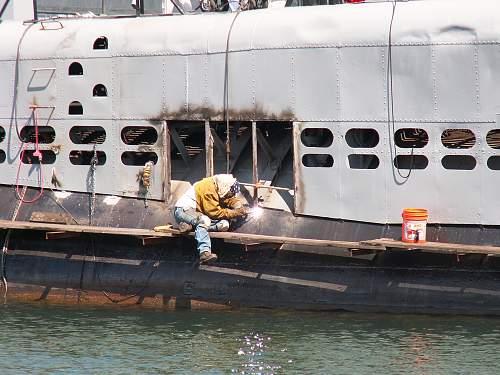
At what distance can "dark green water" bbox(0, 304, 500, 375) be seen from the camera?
1418cm

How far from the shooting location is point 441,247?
50.1 feet

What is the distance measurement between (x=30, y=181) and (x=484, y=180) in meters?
7.66

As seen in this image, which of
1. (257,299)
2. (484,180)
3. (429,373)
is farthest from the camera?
(257,299)

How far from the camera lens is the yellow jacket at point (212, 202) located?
16812 millimetres

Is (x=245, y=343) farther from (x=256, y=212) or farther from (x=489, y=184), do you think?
(x=489, y=184)

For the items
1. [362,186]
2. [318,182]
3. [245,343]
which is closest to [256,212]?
[318,182]

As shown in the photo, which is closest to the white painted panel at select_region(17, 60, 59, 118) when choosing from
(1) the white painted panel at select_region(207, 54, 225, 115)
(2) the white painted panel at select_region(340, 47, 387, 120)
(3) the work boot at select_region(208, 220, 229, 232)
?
(1) the white painted panel at select_region(207, 54, 225, 115)

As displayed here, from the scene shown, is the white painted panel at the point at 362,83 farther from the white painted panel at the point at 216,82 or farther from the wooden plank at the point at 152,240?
the wooden plank at the point at 152,240

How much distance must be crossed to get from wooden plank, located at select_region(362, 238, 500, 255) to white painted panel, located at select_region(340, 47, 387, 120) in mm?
1918

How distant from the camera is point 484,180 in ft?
51.4

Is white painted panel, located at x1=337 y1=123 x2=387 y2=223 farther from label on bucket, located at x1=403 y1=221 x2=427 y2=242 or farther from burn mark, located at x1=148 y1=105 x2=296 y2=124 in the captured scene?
→ burn mark, located at x1=148 y1=105 x2=296 y2=124

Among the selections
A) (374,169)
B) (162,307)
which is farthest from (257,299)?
(374,169)

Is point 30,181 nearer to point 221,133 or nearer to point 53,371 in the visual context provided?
point 221,133

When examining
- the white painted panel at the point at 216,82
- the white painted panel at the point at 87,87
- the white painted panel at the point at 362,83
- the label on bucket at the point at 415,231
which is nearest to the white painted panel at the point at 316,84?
the white painted panel at the point at 362,83
